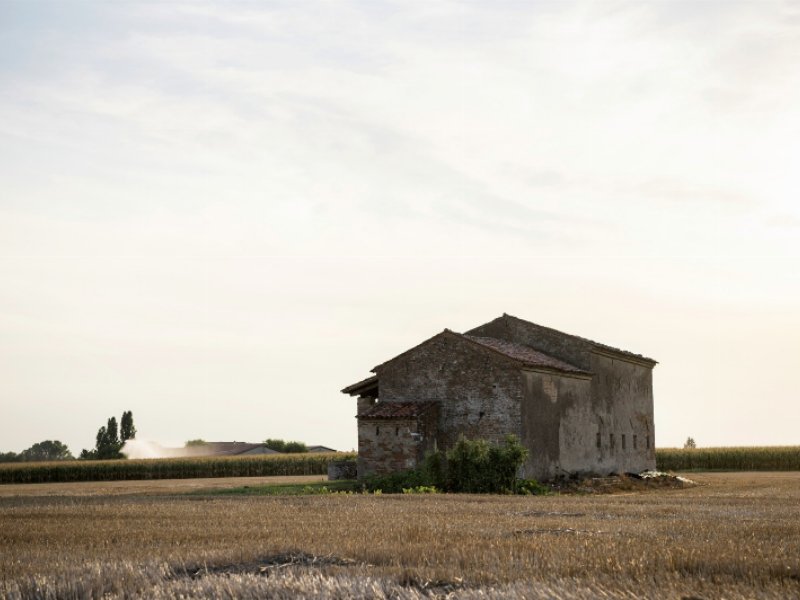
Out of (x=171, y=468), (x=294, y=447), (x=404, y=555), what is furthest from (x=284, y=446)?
(x=404, y=555)

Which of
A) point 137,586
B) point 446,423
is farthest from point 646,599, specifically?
point 446,423

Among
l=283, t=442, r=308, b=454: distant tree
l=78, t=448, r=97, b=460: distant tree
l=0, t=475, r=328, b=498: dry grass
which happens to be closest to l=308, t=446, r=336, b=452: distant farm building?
l=283, t=442, r=308, b=454: distant tree

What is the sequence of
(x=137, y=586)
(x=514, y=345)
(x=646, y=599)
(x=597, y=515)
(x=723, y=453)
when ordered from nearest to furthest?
1. (x=646, y=599)
2. (x=137, y=586)
3. (x=597, y=515)
4. (x=514, y=345)
5. (x=723, y=453)

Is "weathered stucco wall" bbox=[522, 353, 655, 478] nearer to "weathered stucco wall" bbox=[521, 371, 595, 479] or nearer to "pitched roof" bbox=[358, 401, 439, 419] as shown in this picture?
"weathered stucco wall" bbox=[521, 371, 595, 479]

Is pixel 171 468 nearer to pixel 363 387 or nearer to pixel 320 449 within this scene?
pixel 363 387

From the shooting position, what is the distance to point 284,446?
105 metres

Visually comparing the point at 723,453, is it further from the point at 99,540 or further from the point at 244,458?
the point at 99,540

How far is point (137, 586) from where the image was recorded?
31.7 feet

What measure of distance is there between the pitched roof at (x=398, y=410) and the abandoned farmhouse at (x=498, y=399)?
37mm

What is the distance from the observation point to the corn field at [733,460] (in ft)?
224

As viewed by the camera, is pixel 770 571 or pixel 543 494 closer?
pixel 770 571

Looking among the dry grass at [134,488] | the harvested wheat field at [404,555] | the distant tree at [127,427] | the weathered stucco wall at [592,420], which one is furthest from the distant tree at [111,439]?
the harvested wheat field at [404,555]

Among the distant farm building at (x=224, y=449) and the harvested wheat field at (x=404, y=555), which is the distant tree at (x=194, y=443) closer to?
the distant farm building at (x=224, y=449)

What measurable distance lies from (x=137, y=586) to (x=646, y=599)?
4.67m
